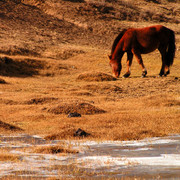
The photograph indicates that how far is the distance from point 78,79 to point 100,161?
22.3 m

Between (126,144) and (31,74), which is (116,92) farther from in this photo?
(126,144)

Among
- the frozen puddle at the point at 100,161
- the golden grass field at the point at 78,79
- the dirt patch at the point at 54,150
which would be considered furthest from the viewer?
the golden grass field at the point at 78,79

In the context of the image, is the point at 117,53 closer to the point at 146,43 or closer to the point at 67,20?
the point at 146,43

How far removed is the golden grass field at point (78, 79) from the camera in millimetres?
13789

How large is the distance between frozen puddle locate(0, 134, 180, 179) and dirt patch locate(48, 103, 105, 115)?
582 centimetres

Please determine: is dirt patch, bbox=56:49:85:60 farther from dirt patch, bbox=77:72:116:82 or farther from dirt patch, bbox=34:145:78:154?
dirt patch, bbox=34:145:78:154

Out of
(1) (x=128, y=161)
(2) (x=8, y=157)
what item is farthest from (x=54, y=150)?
(1) (x=128, y=161)

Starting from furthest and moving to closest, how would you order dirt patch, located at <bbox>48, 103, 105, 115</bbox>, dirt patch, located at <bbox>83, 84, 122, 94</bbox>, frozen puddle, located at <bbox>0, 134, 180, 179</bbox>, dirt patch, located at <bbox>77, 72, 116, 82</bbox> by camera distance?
dirt patch, located at <bbox>77, 72, 116, 82</bbox>
dirt patch, located at <bbox>83, 84, 122, 94</bbox>
dirt patch, located at <bbox>48, 103, 105, 115</bbox>
frozen puddle, located at <bbox>0, 134, 180, 179</bbox>

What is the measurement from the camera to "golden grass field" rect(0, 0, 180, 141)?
13789 millimetres

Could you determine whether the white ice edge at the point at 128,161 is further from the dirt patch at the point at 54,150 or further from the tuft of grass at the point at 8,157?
the tuft of grass at the point at 8,157

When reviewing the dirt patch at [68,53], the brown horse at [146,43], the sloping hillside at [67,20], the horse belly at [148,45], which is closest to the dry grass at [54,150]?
the brown horse at [146,43]

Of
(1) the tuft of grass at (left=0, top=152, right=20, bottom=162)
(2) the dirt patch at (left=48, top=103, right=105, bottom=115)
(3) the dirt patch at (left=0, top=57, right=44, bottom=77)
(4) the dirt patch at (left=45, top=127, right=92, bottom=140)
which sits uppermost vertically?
(1) the tuft of grass at (left=0, top=152, right=20, bottom=162)

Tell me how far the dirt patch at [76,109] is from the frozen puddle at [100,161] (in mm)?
5821

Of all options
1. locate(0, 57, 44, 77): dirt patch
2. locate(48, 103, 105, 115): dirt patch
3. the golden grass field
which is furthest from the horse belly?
locate(48, 103, 105, 115): dirt patch
